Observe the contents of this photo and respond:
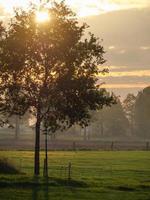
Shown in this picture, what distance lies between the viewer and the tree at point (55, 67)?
159ft

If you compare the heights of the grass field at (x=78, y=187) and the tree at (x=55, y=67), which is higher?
the tree at (x=55, y=67)

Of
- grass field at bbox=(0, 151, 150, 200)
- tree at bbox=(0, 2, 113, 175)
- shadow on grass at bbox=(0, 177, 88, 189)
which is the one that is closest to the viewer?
grass field at bbox=(0, 151, 150, 200)

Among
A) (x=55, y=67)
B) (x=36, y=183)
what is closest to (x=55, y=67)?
(x=55, y=67)

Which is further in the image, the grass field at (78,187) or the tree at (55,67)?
the tree at (55,67)

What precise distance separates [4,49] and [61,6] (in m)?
6.79

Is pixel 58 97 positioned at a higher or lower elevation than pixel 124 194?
higher

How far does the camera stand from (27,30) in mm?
49219

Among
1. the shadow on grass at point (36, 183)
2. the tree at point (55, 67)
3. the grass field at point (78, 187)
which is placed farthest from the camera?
the tree at point (55, 67)

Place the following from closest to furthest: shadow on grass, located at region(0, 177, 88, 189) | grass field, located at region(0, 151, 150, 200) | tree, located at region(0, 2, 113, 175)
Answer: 1. grass field, located at region(0, 151, 150, 200)
2. shadow on grass, located at region(0, 177, 88, 189)
3. tree, located at region(0, 2, 113, 175)

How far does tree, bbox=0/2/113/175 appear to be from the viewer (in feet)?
159

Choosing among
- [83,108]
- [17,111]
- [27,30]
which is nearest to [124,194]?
[83,108]

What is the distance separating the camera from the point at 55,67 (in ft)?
161

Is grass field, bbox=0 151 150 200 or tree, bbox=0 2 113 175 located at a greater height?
tree, bbox=0 2 113 175

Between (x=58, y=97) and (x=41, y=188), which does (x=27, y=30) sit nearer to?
(x=58, y=97)
